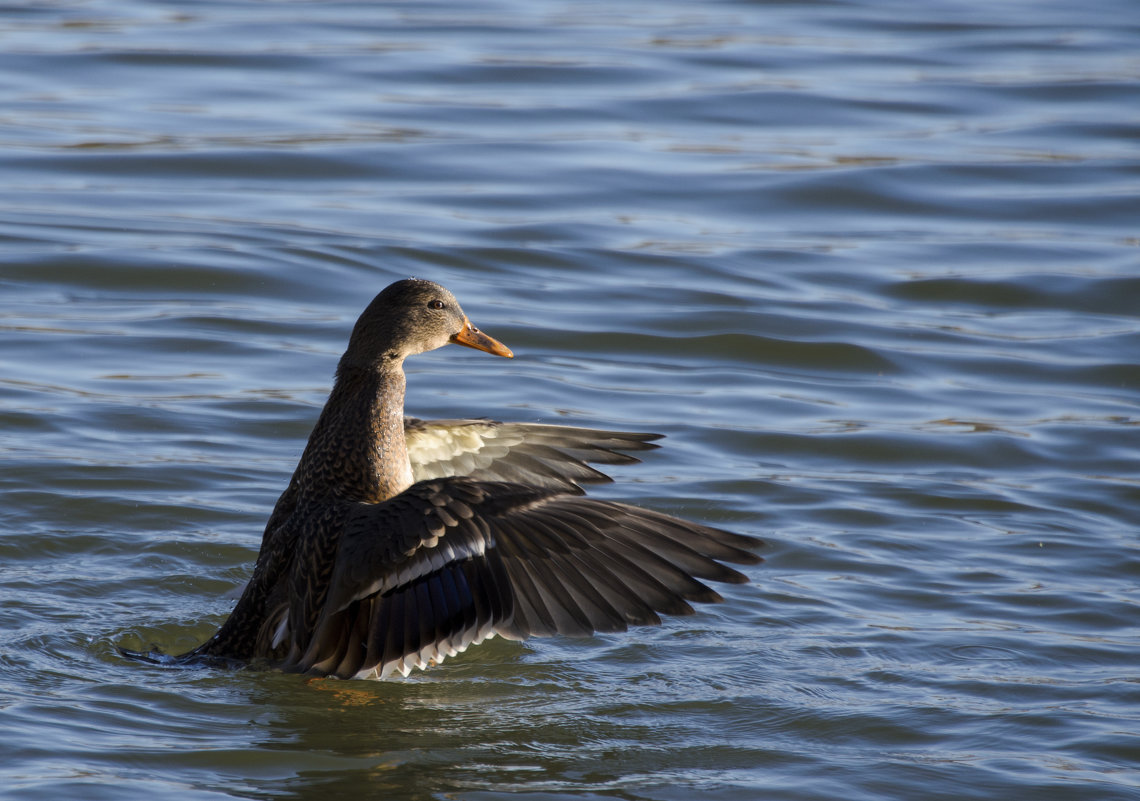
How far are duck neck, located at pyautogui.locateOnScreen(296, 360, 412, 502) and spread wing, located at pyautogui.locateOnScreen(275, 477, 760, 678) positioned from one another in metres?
0.59

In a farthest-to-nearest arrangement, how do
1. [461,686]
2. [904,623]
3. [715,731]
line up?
[904,623] → [461,686] → [715,731]

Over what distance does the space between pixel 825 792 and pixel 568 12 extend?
15541 mm

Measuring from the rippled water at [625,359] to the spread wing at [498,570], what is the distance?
403 millimetres

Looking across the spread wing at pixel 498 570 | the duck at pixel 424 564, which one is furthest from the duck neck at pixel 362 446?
the spread wing at pixel 498 570

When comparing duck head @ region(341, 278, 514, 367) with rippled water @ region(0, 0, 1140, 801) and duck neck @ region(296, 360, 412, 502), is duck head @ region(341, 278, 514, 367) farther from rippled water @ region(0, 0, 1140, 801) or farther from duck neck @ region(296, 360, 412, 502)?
rippled water @ region(0, 0, 1140, 801)

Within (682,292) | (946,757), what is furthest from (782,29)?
(946,757)

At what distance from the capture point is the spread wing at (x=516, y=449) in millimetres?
6613

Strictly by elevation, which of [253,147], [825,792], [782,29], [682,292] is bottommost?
[825,792]

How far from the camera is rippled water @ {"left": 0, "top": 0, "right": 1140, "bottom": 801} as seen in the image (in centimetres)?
554

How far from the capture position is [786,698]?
5820 millimetres

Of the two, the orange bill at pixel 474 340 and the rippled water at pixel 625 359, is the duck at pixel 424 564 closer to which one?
the rippled water at pixel 625 359

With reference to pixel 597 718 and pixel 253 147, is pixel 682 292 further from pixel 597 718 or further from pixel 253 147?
pixel 597 718

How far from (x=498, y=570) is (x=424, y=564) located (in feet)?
0.80

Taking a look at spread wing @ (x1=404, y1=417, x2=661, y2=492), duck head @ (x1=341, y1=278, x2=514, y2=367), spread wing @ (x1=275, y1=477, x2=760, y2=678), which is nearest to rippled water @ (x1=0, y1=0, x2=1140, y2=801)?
spread wing @ (x1=275, y1=477, x2=760, y2=678)
